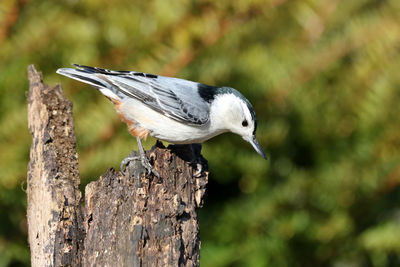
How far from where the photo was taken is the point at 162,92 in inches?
68.4

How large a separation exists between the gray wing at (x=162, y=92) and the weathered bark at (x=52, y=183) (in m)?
0.28

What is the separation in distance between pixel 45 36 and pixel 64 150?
17.6 inches

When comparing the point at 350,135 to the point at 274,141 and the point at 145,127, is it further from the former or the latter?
the point at 145,127

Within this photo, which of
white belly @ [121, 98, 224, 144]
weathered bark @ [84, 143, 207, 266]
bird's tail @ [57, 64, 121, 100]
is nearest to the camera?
weathered bark @ [84, 143, 207, 266]

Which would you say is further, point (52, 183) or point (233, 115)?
point (233, 115)

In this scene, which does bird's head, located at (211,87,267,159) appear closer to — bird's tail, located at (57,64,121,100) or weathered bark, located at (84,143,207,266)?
bird's tail, located at (57,64,121,100)

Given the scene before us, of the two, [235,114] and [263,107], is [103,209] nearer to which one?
[235,114]

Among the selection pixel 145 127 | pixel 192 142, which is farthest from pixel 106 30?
pixel 192 142

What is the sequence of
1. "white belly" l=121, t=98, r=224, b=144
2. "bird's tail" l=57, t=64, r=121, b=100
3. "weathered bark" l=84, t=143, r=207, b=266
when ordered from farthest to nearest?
"white belly" l=121, t=98, r=224, b=144, "bird's tail" l=57, t=64, r=121, b=100, "weathered bark" l=84, t=143, r=207, b=266

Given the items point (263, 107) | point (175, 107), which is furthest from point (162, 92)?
point (263, 107)

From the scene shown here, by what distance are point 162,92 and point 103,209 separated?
0.68 metres

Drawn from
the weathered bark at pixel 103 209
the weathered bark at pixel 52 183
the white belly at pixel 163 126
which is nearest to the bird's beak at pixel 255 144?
the white belly at pixel 163 126

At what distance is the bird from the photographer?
5.42ft

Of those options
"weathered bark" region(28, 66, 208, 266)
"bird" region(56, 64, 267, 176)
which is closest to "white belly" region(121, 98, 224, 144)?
"bird" region(56, 64, 267, 176)
